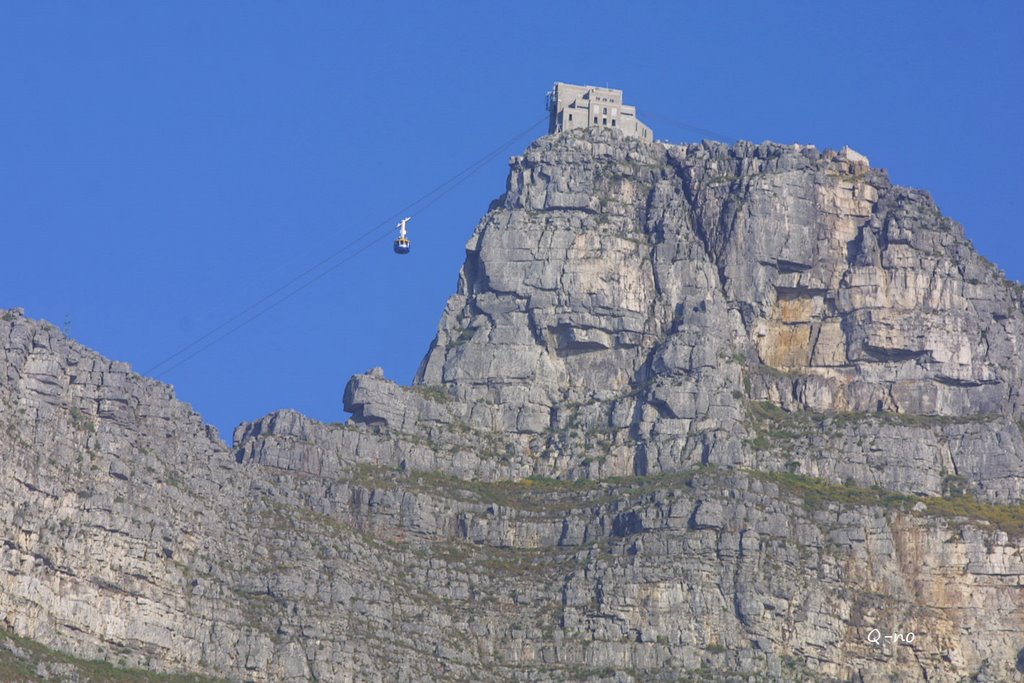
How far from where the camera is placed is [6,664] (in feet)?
641

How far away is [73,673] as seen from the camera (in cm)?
19900

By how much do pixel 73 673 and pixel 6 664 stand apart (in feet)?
15.6
